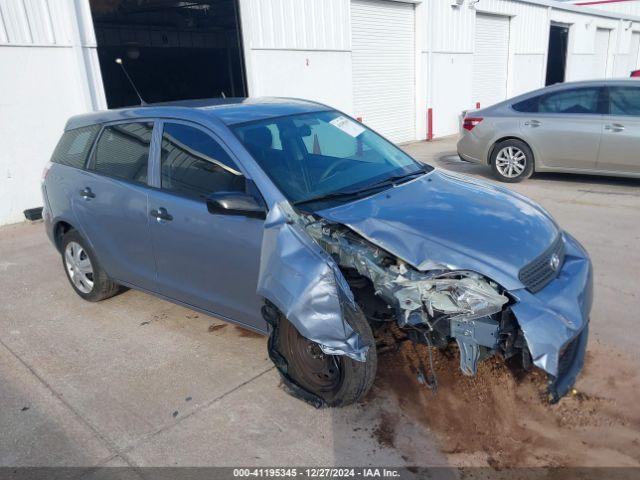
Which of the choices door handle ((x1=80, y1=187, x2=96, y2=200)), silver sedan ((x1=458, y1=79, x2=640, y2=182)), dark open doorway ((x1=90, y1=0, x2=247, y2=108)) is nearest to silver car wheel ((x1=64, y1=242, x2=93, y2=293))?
door handle ((x1=80, y1=187, x2=96, y2=200))

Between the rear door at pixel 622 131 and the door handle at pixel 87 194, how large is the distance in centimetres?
687

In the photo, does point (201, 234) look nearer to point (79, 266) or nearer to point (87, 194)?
point (87, 194)

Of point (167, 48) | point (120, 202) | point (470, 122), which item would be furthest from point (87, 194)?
point (167, 48)

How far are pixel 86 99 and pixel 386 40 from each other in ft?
26.2

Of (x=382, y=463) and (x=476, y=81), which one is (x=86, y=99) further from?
(x=476, y=81)

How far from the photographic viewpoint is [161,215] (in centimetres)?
366

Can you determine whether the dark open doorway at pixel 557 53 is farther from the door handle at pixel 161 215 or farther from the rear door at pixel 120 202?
the door handle at pixel 161 215

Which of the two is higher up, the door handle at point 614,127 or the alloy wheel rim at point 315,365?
the door handle at point 614,127

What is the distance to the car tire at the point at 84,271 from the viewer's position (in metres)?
4.55

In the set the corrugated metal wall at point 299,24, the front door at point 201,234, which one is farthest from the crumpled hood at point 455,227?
the corrugated metal wall at point 299,24

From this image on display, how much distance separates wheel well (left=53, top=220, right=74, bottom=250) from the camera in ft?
15.6

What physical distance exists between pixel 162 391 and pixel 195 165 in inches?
59.6

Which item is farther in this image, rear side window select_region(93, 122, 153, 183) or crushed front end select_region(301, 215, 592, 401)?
rear side window select_region(93, 122, 153, 183)

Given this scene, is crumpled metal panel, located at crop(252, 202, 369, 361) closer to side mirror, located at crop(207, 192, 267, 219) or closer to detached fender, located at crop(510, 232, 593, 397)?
side mirror, located at crop(207, 192, 267, 219)
